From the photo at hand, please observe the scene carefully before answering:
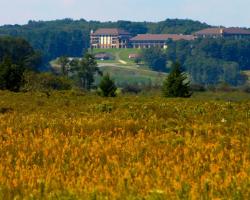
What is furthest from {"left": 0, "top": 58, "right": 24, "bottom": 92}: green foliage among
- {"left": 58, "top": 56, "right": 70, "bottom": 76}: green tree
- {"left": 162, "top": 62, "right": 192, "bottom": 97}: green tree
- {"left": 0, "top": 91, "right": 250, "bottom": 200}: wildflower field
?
{"left": 58, "top": 56, "right": 70, "bottom": 76}: green tree

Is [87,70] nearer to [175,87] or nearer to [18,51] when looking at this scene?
[18,51]

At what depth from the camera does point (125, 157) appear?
15.5 metres

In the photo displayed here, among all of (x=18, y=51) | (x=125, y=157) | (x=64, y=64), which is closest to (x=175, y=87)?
(x=125, y=157)

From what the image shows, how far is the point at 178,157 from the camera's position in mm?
15172

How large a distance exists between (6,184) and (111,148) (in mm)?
4233

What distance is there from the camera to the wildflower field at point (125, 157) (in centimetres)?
1207

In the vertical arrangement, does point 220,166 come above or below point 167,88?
above

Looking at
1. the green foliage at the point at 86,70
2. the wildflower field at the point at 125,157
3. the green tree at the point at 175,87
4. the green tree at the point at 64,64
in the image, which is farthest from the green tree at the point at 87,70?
the wildflower field at the point at 125,157

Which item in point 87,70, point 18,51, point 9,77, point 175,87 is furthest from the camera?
point 18,51

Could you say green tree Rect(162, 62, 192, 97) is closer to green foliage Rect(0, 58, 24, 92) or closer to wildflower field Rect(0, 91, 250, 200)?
green foliage Rect(0, 58, 24, 92)

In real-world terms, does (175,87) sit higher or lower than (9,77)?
lower

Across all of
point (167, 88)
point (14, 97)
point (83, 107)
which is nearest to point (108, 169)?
point (83, 107)

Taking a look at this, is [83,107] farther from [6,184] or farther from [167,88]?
[167,88]

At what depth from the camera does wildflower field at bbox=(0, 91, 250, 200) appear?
39.6ft
